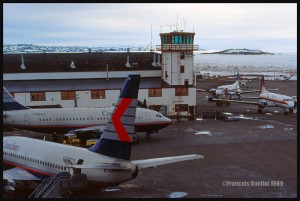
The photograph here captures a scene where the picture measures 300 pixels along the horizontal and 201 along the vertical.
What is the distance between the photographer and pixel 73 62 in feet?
253

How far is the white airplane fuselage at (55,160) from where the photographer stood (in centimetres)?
2408

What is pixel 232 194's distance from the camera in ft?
94.7

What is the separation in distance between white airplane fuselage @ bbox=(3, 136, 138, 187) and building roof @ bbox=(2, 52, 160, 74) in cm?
4189

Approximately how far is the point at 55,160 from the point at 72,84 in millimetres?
42962

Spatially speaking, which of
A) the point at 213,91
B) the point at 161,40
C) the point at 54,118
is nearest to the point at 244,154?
the point at 54,118

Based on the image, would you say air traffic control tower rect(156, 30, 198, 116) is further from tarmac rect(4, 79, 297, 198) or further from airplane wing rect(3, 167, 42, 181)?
airplane wing rect(3, 167, 42, 181)

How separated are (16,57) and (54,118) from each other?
37.2 meters

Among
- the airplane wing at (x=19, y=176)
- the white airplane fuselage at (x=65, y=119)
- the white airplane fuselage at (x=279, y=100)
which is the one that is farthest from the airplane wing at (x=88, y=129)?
the white airplane fuselage at (x=279, y=100)

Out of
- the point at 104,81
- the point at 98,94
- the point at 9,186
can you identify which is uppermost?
the point at 104,81

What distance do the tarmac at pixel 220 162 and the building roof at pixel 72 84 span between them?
34.6 feet

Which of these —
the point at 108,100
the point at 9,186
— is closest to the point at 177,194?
the point at 9,186

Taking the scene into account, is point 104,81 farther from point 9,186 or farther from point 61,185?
point 61,185

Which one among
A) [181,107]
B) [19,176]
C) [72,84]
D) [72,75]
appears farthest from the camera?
[72,75]

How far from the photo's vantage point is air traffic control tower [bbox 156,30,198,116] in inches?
2557
